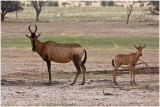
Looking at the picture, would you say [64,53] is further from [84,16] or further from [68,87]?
[84,16]

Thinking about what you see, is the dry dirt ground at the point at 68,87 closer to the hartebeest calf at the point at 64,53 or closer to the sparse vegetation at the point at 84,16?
the hartebeest calf at the point at 64,53

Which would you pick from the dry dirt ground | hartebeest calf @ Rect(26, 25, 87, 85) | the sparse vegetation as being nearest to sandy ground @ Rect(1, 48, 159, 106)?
the dry dirt ground

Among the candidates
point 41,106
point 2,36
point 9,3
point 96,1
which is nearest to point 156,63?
point 41,106

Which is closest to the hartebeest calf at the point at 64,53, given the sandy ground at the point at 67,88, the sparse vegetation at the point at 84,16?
the sandy ground at the point at 67,88

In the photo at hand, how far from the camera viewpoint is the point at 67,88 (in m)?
13.6

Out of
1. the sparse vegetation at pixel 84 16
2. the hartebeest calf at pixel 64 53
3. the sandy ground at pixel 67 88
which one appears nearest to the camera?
the sandy ground at pixel 67 88

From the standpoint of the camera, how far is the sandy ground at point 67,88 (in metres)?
11.5

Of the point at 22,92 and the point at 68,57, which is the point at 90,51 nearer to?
the point at 68,57

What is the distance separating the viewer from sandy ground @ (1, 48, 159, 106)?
11531mm

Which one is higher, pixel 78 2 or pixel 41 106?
pixel 41 106

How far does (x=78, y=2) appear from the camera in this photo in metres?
118

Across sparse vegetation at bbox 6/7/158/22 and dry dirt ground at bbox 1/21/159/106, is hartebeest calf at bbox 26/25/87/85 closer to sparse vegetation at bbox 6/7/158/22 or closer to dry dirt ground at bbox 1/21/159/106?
dry dirt ground at bbox 1/21/159/106

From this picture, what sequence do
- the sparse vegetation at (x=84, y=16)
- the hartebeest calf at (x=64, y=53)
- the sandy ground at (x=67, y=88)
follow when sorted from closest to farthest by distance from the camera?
the sandy ground at (x=67, y=88) < the hartebeest calf at (x=64, y=53) < the sparse vegetation at (x=84, y=16)

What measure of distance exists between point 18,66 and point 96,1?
9910 cm
